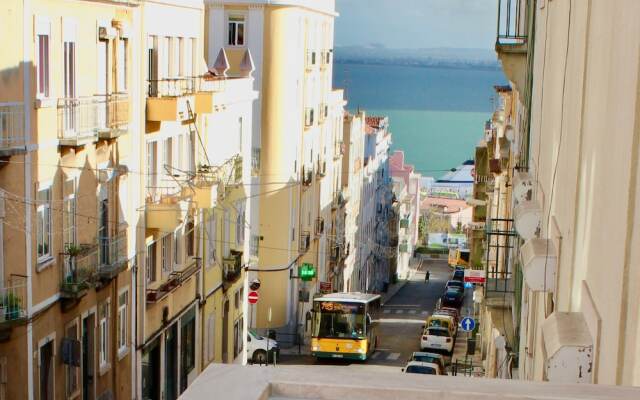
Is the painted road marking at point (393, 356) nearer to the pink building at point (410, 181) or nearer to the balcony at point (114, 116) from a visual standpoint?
the balcony at point (114, 116)

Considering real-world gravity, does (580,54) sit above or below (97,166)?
above

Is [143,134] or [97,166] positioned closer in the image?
[97,166]

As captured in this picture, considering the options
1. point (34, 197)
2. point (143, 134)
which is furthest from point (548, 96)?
point (143, 134)

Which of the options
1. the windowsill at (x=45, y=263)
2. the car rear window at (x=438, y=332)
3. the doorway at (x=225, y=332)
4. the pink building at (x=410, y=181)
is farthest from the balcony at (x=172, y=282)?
the pink building at (x=410, y=181)

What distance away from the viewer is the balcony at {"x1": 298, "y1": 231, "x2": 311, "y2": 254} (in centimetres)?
4944

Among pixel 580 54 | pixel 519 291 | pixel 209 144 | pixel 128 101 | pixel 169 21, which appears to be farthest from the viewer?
pixel 209 144

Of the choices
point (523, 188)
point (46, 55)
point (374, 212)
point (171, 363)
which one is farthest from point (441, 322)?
point (374, 212)

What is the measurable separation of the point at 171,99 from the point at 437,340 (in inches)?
866

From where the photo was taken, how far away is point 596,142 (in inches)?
299

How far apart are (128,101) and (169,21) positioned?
3857mm

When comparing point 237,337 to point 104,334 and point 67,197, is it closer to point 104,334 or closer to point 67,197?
point 104,334

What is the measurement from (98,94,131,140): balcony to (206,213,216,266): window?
7.69m

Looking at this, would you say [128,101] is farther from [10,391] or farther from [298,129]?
[298,129]

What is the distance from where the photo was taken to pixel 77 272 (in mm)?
21219
